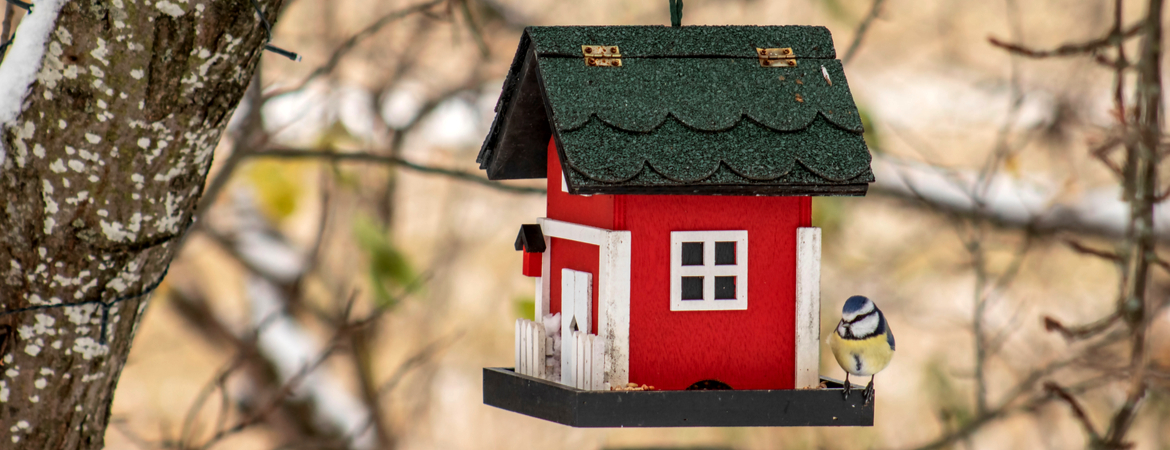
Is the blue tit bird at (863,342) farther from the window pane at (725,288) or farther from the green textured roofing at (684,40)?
the green textured roofing at (684,40)

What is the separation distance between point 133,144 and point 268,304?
2.79 m

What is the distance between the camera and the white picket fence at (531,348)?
5.53ft

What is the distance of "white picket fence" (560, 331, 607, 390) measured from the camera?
153cm

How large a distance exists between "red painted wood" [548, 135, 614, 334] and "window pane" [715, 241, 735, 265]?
161 mm

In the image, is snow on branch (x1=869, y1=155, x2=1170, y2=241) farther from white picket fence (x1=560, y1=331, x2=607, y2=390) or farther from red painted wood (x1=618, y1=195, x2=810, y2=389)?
white picket fence (x1=560, y1=331, x2=607, y2=390)

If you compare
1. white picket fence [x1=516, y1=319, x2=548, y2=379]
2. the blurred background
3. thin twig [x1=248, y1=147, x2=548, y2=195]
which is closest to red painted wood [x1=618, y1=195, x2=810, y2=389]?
white picket fence [x1=516, y1=319, x2=548, y2=379]

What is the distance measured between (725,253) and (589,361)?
253mm

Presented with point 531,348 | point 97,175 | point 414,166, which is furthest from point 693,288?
point 414,166

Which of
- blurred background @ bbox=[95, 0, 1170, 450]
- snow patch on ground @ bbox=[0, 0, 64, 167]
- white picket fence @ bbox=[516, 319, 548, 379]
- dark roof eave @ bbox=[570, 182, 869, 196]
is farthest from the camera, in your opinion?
blurred background @ bbox=[95, 0, 1170, 450]

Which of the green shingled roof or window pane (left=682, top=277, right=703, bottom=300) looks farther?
window pane (left=682, top=277, right=703, bottom=300)

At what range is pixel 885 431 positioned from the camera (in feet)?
14.9

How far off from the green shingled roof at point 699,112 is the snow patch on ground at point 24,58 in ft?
2.22

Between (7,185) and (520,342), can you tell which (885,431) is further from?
(7,185)

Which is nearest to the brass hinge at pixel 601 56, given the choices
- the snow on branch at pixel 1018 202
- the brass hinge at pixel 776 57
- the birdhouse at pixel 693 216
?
the birdhouse at pixel 693 216
